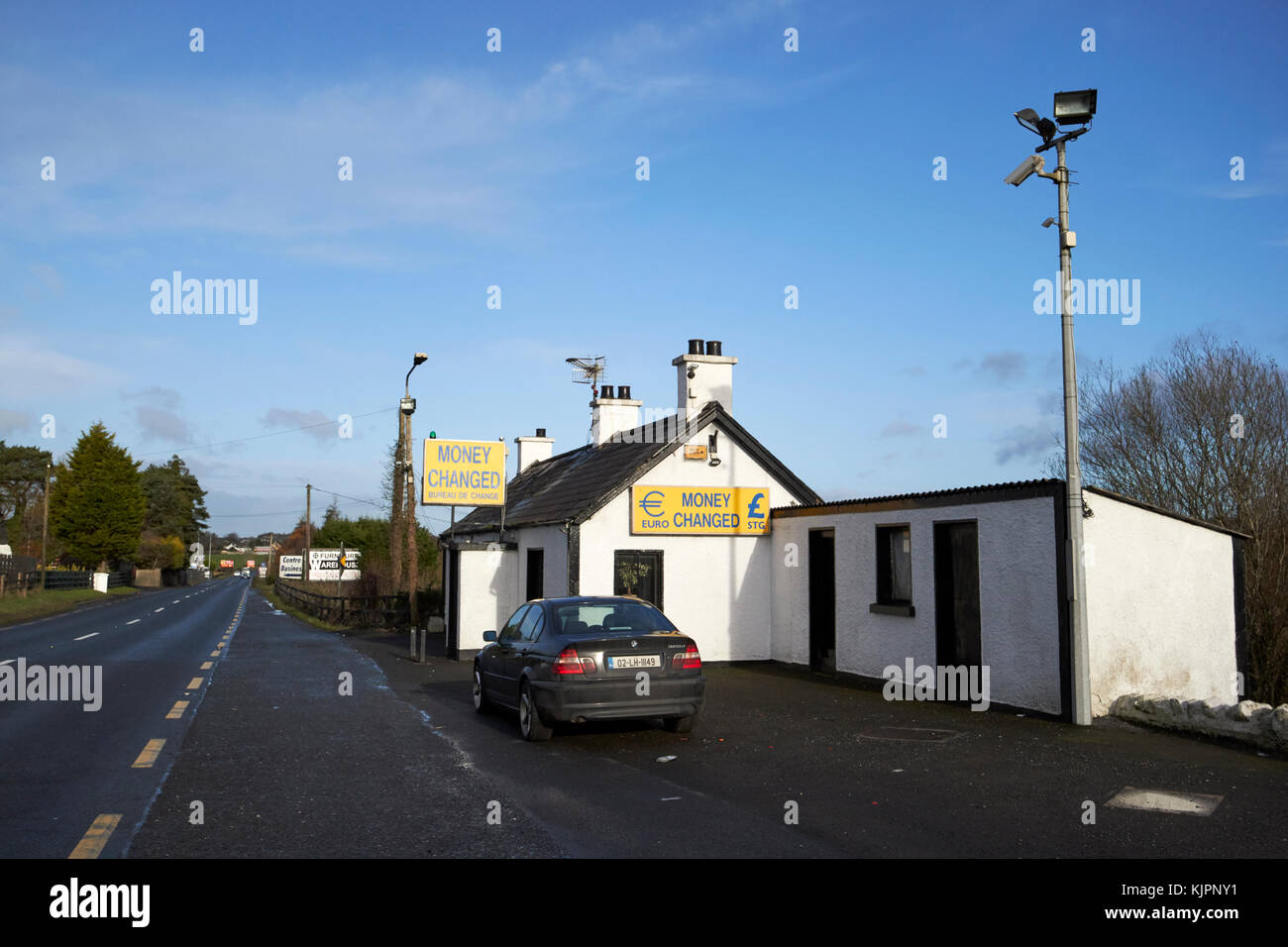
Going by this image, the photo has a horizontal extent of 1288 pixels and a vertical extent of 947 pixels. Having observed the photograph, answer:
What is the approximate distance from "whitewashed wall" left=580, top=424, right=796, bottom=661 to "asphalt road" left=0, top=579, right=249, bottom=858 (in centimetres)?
729

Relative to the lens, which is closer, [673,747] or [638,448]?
[673,747]

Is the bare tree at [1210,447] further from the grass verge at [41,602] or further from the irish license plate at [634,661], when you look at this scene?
the grass verge at [41,602]

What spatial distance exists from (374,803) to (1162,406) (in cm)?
2491

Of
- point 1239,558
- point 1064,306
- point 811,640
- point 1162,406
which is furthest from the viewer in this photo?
point 1162,406

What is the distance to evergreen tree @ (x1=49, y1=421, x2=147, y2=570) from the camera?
7481 cm

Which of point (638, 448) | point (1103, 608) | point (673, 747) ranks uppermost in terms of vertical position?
point (638, 448)

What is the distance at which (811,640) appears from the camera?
17688mm

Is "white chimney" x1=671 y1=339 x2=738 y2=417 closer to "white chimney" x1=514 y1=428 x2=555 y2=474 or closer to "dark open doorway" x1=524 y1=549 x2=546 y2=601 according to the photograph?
"dark open doorway" x1=524 y1=549 x2=546 y2=601

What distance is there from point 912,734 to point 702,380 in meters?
10.7

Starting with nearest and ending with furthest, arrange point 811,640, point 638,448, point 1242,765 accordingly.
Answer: point 1242,765, point 811,640, point 638,448

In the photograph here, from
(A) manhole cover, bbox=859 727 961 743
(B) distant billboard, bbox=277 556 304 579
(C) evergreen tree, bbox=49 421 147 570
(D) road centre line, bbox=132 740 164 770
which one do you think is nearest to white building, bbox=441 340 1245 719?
(A) manhole cover, bbox=859 727 961 743

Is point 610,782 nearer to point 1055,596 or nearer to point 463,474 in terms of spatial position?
point 1055,596
